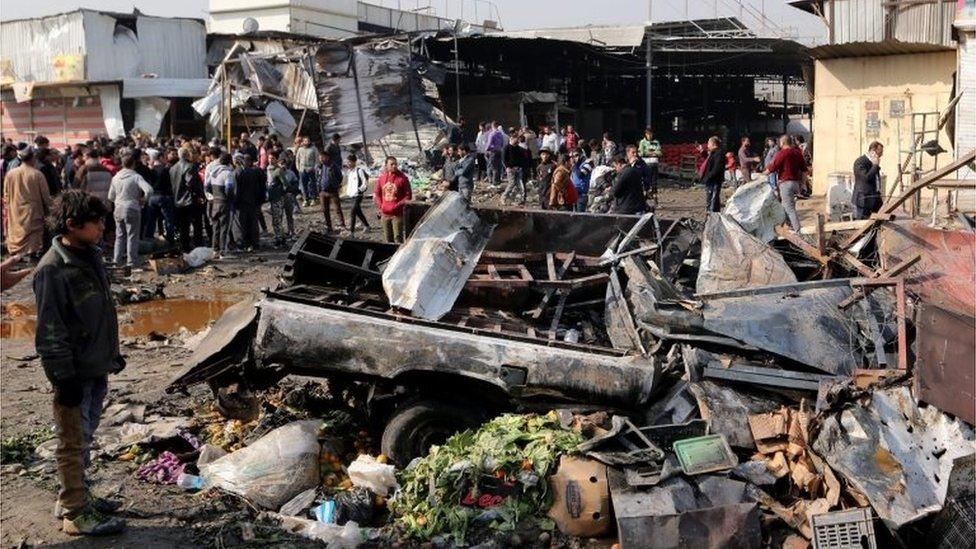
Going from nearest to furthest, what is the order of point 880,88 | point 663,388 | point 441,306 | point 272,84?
1. point 663,388
2. point 441,306
3. point 880,88
4. point 272,84

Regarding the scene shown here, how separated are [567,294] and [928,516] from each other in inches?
119

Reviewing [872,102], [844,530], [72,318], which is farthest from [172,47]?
[844,530]

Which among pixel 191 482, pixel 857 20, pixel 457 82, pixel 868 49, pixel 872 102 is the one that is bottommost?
pixel 191 482

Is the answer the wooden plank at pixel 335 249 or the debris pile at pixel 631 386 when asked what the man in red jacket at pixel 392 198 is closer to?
the wooden plank at pixel 335 249

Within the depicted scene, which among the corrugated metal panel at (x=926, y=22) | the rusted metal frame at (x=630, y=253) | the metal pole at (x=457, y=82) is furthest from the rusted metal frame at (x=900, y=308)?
the metal pole at (x=457, y=82)

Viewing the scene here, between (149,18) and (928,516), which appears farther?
(149,18)

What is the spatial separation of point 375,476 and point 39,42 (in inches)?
1100

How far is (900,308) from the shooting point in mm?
5871

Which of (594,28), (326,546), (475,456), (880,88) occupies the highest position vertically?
(594,28)

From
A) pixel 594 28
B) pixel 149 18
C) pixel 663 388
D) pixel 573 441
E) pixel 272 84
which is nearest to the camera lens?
pixel 573 441

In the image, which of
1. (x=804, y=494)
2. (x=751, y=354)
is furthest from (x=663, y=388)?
(x=804, y=494)

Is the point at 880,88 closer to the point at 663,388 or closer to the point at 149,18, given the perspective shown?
the point at 663,388

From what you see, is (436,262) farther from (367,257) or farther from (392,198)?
(392,198)

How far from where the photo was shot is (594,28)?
101 ft
